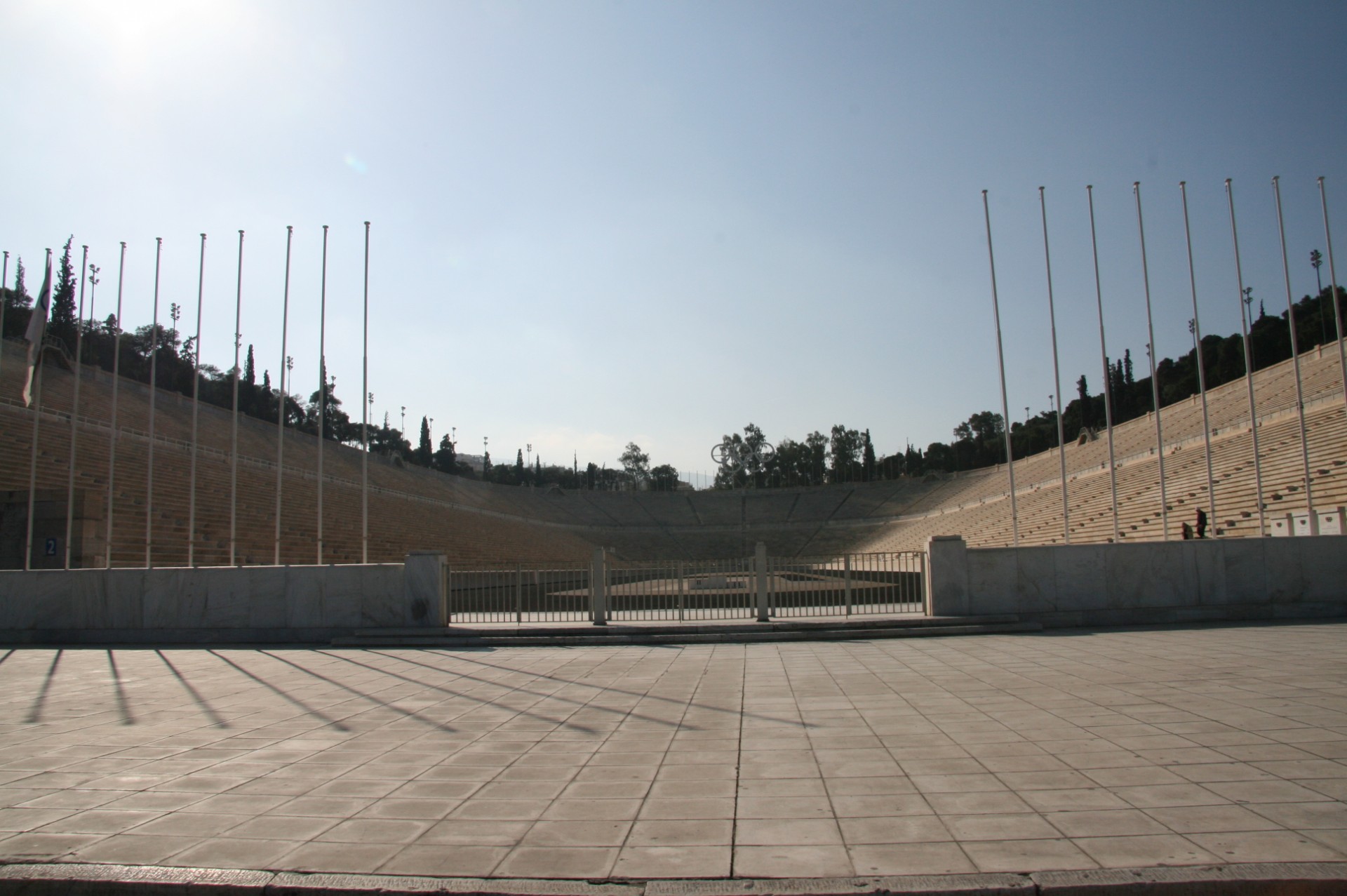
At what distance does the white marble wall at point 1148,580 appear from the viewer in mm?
14344

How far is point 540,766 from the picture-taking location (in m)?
5.79

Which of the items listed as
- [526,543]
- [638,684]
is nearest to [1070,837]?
[638,684]

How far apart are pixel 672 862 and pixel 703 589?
1204 cm

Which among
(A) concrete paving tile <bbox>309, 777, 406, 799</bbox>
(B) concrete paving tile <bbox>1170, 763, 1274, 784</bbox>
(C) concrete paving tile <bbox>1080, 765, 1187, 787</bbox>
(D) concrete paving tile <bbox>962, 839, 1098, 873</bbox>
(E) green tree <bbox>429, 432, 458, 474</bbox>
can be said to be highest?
(E) green tree <bbox>429, 432, 458, 474</bbox>

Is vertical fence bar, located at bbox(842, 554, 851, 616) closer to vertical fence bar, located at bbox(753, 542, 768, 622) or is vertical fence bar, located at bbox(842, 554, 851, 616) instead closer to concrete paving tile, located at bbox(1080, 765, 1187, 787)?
vertical fence bar, located at bbox(753, 542, 768, 622)

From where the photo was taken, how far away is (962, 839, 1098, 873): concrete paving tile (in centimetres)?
376

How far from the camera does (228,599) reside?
573 inches

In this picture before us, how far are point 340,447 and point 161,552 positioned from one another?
1447 inches

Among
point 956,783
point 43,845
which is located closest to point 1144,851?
point 956,783

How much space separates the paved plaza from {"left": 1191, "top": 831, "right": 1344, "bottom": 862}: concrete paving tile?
0.02 m

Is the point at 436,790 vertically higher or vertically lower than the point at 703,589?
lower

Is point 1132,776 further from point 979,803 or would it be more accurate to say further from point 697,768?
point 697,768

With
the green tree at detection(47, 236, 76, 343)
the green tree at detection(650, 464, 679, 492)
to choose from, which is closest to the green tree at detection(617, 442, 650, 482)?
the green tree at detection(650, 464, 679, 492)

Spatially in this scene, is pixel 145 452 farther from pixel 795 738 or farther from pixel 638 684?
pixel 795 738
